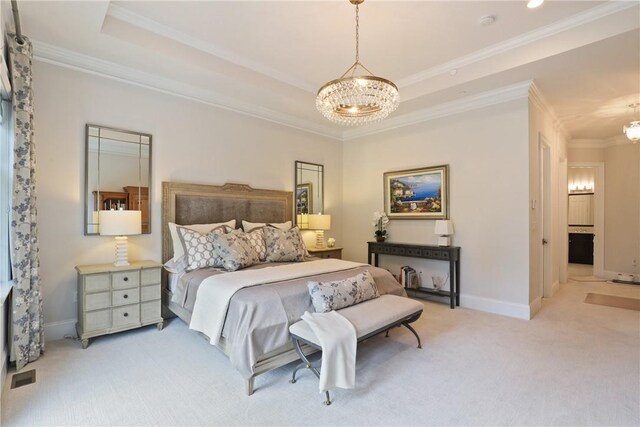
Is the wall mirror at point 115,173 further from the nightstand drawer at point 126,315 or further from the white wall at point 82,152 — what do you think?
the nightstand drawer at point 126,315

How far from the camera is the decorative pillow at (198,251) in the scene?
339 centimetres

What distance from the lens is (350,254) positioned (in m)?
6.09

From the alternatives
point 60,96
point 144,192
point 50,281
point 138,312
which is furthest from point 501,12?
point 50,281

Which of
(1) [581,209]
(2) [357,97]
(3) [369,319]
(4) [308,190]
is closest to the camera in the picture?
(3) [369,319]

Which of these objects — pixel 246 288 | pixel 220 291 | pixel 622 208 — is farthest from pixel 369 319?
pixel 622 208

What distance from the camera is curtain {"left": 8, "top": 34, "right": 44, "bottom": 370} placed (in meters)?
2.53

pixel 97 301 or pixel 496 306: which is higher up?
pixel 97 301

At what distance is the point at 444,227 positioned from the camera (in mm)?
4523

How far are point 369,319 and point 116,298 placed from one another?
2489mm

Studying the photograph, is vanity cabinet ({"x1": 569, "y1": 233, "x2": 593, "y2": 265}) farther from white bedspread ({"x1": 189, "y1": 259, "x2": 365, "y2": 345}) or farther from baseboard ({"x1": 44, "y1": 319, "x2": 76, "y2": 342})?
baseboard ({"x1": 44, "y1": 319, "x2": 76, "y2": 342})

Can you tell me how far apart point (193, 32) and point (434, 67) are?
284 centimetres

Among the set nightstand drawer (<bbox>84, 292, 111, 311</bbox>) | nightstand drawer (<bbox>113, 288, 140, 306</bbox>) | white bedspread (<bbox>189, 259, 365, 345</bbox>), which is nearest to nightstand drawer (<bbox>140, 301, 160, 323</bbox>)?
nightstand drawer (<bbox>113, 288, 140, 306</bbox>)

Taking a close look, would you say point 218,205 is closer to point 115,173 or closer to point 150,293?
point 115,173

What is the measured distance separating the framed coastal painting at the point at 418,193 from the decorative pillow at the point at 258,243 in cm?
240
